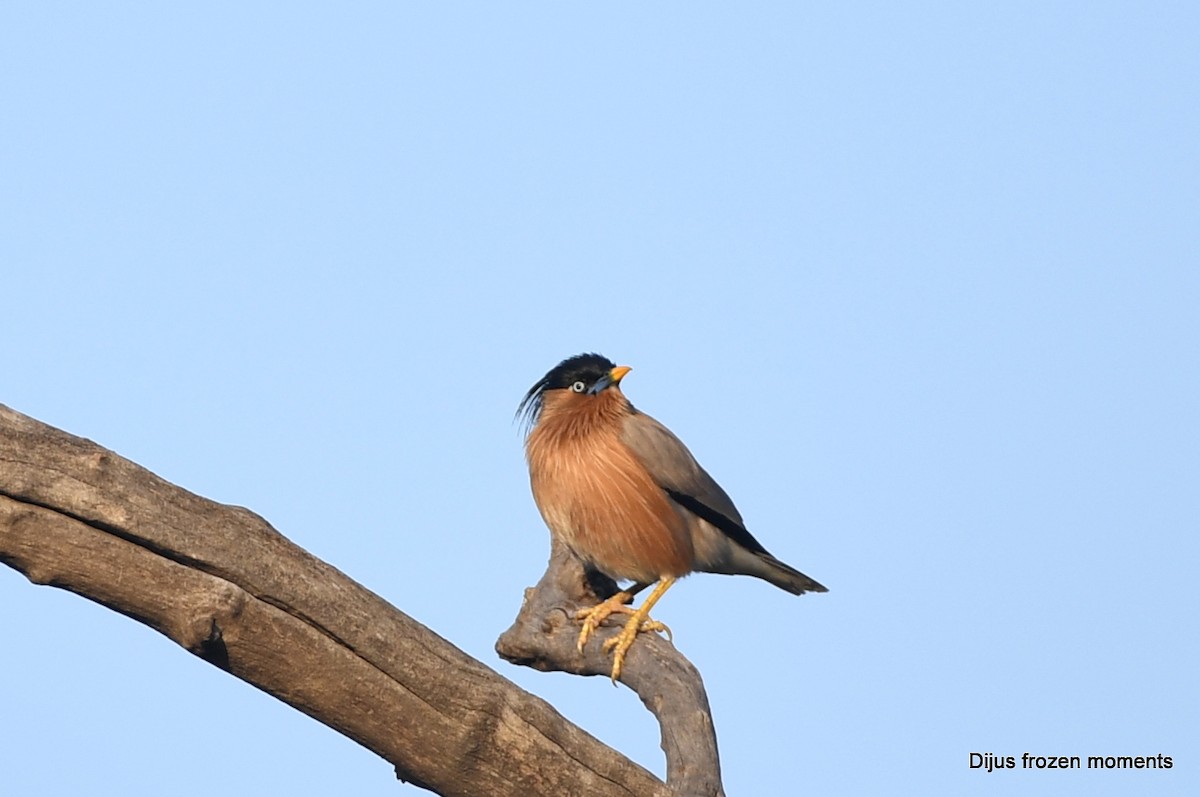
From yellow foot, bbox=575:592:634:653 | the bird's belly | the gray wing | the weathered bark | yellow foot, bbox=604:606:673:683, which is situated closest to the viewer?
the weathered bark

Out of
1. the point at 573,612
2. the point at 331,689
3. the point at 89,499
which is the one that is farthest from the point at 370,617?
the point at 573,612

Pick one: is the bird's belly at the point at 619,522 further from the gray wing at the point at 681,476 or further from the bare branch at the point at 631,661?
the bare branch at the point at 631,661

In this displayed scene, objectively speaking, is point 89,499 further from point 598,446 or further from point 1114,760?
point 1114,760

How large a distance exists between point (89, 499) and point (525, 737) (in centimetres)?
151

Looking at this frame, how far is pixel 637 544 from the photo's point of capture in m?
6.65

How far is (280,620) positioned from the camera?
382cm

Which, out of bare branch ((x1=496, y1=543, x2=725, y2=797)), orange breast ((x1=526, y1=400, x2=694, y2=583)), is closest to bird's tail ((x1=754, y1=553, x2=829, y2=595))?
orange breast ((x1=526, y1=400, x2=694, y2=583))

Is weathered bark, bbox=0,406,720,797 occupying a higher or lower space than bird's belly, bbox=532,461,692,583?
lower

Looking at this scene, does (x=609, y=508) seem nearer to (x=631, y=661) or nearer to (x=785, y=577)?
(x=631, y=661)

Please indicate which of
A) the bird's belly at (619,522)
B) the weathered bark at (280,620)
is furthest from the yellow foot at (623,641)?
the weathered bark at (280,620)

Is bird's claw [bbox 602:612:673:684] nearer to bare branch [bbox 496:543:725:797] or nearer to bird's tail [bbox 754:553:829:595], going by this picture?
bare branch [bbox 496:543:725:797]

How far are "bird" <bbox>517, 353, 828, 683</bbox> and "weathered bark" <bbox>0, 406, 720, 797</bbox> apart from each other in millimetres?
2159

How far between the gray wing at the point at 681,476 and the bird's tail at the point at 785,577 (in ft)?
0.41

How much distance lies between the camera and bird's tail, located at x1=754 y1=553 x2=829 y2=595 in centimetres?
723
